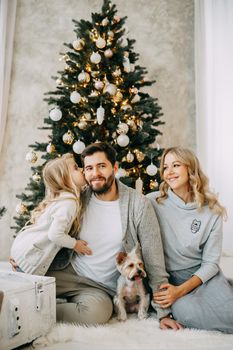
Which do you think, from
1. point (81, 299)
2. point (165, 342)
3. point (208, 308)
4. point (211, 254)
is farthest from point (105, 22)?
point (165, 342)

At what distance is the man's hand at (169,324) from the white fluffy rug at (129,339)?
4 cm

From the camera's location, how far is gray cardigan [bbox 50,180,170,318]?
2189 mm

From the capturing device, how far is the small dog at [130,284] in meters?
2.14

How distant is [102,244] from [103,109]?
1218 millimetres

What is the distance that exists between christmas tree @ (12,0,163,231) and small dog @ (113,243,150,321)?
3.11ft

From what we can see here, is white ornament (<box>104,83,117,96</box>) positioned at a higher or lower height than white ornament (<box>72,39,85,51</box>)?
lower

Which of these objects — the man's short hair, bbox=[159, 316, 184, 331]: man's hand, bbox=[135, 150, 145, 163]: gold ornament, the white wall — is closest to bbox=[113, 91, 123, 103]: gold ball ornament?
bbox=[135, 150, 145, 163]: gold ornament

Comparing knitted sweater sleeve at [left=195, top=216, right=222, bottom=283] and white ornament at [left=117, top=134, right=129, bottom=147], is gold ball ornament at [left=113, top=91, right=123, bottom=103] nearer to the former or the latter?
white ornament at [left=117, top=134, right=129, bottom=147]

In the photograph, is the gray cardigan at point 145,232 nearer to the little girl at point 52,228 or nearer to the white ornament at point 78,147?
the little girl at point 52,228

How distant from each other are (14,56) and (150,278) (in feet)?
10.5

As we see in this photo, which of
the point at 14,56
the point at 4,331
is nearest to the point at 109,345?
the point at 4,331

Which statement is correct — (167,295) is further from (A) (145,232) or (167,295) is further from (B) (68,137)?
(B) (68,137)

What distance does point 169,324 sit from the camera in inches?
80.8

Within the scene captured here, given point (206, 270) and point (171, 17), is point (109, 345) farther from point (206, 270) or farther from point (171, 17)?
point (171, 17)
